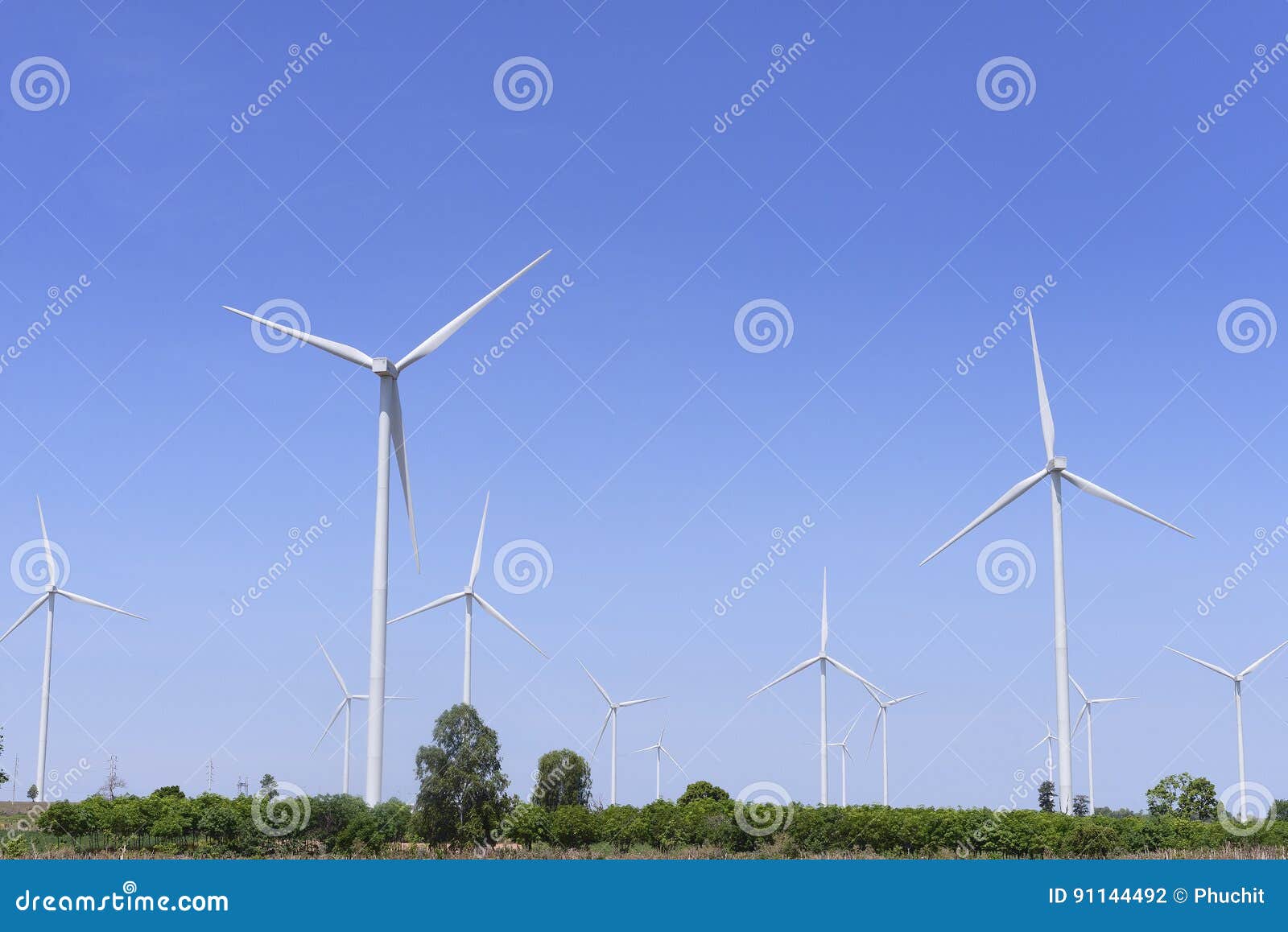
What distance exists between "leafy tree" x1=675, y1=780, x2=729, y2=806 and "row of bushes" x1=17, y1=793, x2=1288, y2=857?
6.61 metres

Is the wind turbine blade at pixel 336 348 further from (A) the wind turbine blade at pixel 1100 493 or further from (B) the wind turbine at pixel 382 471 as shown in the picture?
(A) the wind turbine blade at pixel 1100 493

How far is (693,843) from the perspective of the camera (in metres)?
77.9

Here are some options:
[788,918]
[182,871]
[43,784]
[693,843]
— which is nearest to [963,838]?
[693,843]

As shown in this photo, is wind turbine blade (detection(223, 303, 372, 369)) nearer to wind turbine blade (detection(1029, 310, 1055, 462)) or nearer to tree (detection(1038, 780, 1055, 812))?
wind turbine blade (detection(1029, 310, 1055, 462))

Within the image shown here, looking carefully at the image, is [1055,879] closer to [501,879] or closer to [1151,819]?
[1151,819]

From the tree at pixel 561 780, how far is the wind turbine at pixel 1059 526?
90.1 ft

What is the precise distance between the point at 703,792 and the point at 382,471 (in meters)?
32.7

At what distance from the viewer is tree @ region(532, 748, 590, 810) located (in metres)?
91.3

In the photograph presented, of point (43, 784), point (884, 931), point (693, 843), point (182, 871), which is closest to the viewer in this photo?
point (884, 931)

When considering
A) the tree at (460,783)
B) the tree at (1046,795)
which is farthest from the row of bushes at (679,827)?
the tree at (1046,795)

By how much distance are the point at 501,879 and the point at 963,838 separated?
83.8 ft

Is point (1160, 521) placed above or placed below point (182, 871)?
above

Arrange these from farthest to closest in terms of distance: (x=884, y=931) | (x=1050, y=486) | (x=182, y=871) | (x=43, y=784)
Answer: (x=43, y=784)
(x=1050, y=486)
(x=182, y=871)
(x=884, y=931)

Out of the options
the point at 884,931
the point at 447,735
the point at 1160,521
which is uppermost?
the point at 1160,521
